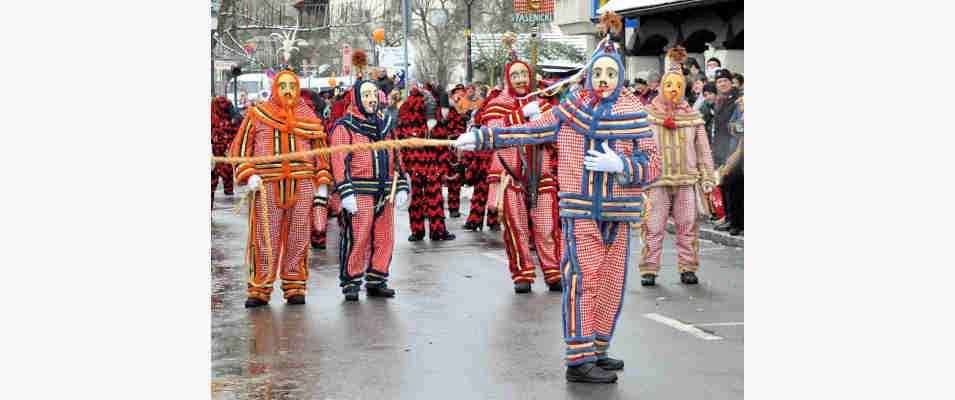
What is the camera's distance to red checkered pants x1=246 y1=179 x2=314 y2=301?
34.2 feet

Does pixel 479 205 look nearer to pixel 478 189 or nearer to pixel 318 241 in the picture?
pixel 478 189

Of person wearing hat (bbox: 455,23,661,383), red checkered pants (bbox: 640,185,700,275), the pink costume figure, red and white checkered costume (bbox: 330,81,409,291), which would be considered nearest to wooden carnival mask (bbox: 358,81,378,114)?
red and white checkered costume (bbox: 330,81,409,291)

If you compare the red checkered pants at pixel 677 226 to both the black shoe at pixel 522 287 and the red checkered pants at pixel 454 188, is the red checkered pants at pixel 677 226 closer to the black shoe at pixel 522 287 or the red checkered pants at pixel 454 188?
the black shoe at pixel 522 287

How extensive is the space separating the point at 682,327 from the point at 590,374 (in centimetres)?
196

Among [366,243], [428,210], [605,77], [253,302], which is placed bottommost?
[253,302]

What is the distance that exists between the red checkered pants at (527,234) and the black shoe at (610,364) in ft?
10.8

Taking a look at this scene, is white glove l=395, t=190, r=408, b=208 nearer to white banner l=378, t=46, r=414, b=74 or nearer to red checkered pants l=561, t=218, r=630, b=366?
red checkered pants l=561, t=218, r=630, b=366

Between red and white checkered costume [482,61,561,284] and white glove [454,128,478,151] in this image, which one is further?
red and white checkered costume [482,61,561,284]

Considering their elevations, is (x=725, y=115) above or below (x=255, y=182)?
above

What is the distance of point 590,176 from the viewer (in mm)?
7555

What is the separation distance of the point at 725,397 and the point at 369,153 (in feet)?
13.9

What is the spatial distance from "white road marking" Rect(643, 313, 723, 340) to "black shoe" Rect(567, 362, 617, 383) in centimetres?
152

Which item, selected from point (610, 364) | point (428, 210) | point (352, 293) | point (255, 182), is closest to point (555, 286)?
point (352, 293)
